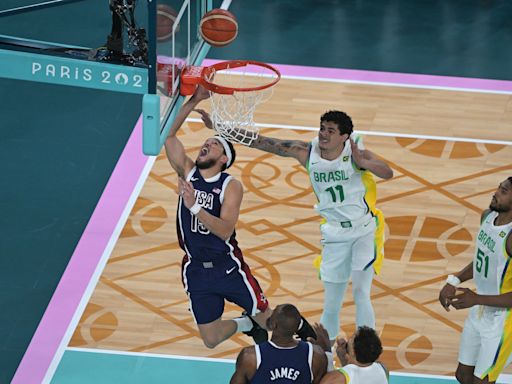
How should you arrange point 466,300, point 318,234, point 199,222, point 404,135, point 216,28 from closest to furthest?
point 466,300, point 216,28, point 199,222, point 318,234, point 404,135

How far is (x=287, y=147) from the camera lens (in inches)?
355

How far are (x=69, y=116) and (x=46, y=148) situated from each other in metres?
0.74

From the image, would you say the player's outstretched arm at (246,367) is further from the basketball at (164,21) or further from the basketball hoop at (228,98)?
the basketball at (164,21)

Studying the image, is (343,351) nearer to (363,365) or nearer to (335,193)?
(363,365)

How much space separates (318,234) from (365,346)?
394cm

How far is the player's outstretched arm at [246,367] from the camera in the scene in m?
7.11

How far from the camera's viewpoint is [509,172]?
38.7ft

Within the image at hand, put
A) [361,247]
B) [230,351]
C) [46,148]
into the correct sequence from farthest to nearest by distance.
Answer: [46,148]
[230,351]
[361,247]

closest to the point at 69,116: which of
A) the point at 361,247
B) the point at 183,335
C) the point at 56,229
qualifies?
the point at 56,229

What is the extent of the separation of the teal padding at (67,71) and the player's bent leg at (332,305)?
215 cm

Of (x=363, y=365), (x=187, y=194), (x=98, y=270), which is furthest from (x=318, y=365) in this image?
(x=98, y=270)

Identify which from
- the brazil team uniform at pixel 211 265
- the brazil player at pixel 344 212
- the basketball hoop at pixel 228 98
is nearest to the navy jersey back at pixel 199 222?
the brazil team uniform at pixel 211 265

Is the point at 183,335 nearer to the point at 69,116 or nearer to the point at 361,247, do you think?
the point at 361,247

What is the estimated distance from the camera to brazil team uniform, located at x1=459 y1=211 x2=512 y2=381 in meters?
7.96
